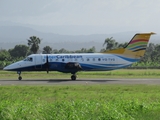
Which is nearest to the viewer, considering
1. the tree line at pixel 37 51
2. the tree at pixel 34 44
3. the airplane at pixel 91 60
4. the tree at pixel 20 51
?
the airplane at pixel 91 60

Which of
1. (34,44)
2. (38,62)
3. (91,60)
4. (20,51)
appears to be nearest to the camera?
(38,62)

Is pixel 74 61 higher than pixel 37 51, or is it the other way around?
pixel 37 51

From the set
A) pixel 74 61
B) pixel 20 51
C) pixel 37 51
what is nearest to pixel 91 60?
pixel 74 61

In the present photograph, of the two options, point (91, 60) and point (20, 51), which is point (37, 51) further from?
point (91, 60)

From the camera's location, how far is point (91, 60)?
42719 mm

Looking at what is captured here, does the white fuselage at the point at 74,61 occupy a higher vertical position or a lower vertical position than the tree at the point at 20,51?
lower

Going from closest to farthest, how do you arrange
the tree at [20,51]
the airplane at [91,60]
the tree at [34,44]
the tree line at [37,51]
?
the airplane at [91,60], the tree line at [37,51], the tree at [34,44], the tree at [20,51]

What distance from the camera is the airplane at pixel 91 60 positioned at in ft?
139

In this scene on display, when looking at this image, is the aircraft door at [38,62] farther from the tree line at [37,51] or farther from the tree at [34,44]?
the tree at [34,44]

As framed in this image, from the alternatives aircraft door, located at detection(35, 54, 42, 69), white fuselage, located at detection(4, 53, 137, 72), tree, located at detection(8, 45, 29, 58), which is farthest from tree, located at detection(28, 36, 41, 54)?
aircraft door, located at detection(35, 54, 42, 69)

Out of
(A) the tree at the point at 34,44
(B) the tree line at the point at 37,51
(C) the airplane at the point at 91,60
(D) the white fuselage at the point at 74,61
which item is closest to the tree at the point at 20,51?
(B) the tree line at the point at 37,51

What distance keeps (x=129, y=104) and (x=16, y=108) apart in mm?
5451

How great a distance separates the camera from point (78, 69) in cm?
4275

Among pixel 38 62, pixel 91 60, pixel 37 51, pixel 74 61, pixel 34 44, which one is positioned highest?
pixel 34 44
